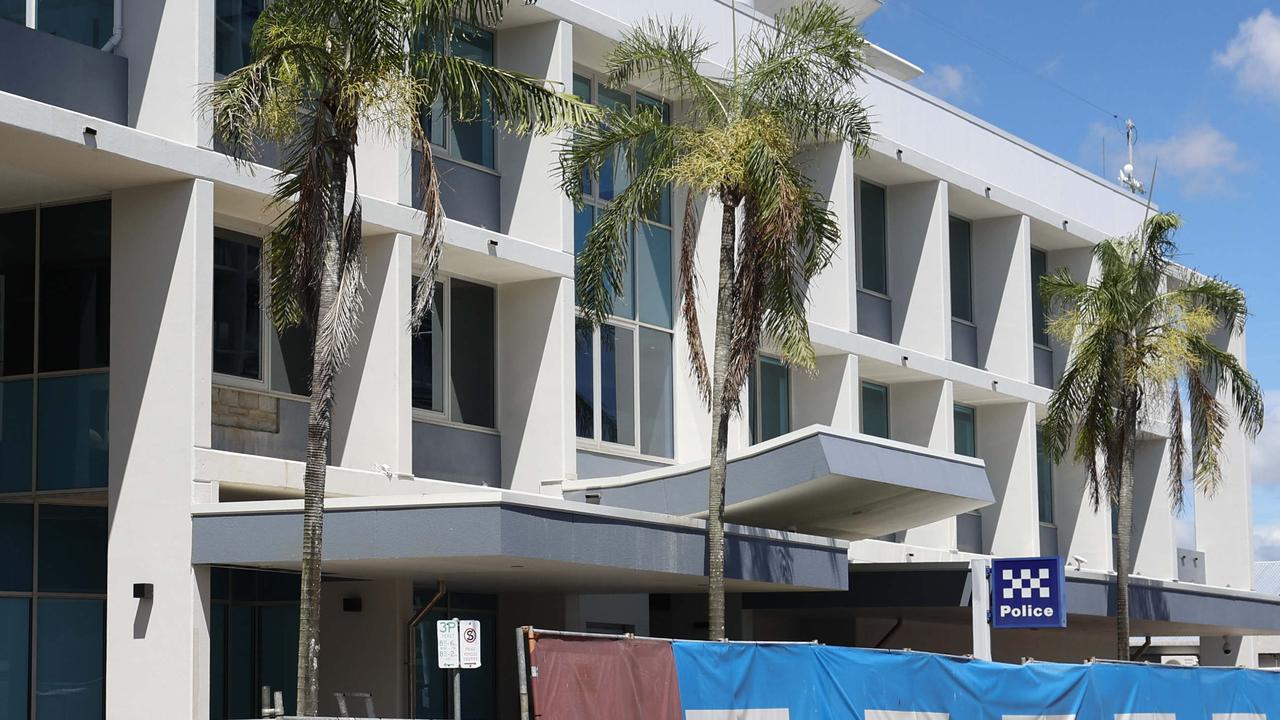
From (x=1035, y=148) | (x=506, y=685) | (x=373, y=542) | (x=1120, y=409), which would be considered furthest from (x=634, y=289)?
(x=1035, y=148)

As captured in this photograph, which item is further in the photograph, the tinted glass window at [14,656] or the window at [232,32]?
the window at [232,32]

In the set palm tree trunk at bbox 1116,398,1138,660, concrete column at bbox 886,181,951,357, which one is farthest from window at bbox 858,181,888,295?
palm tree trunk at bbox 1116,398,1138,660

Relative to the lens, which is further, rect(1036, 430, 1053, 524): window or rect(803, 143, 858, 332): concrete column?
rect(1036, 430, 1053, 524): window

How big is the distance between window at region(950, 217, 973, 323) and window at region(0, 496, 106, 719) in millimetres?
20931

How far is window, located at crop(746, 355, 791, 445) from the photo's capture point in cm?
3062

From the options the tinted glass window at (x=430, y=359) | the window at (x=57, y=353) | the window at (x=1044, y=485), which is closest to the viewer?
the window at (x=57, y=353)

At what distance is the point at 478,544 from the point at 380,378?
495cm

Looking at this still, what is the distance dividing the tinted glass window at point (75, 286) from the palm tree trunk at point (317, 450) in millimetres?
5052

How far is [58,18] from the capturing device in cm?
1959

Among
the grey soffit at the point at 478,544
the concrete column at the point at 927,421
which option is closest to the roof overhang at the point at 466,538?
the grey soffit at the point at 478,544

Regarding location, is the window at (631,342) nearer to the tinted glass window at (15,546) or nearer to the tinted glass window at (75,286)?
the tinted glass window at (75,286)

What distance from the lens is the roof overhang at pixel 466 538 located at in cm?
1761

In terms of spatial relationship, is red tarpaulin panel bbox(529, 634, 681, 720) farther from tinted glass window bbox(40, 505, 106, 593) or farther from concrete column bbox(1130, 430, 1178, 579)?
concrete column bbox(1130, 430, 1178, 579)

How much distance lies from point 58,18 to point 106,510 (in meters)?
5.81
